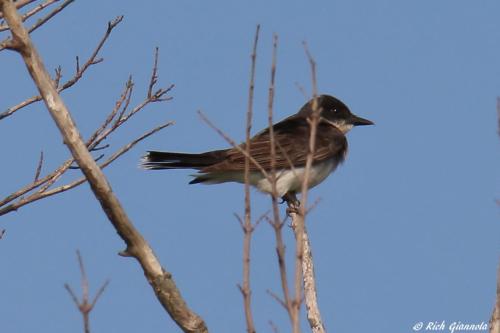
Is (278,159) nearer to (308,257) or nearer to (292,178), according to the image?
(292,178)

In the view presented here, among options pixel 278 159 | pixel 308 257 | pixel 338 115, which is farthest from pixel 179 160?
pixel 308 257

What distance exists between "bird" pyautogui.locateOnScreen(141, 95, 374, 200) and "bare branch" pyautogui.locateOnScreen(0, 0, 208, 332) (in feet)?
13.1

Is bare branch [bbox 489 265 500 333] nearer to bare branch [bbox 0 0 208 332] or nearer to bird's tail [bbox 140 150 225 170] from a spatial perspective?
bare branch [bbox 0 0 208 332]

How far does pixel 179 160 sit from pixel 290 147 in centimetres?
110

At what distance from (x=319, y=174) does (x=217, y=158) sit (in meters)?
1.04

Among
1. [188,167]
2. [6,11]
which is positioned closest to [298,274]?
[6,11]

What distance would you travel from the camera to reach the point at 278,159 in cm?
924

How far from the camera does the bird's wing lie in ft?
29.8

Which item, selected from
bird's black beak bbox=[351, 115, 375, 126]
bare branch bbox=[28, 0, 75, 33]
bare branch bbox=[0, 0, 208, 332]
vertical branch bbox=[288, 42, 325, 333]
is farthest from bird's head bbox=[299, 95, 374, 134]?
bare branch bbox=[0, 0, 208, 332]

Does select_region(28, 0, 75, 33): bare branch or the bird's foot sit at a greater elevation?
select_region(28, 0, 75, 33): bare branch

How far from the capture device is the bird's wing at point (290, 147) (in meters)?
9.07

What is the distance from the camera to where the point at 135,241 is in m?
4.37

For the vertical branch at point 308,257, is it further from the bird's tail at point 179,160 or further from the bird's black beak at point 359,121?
the bird's black beak at point 359,121

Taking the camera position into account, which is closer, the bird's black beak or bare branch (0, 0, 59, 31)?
bare branch (0, 0, 59, 31)
